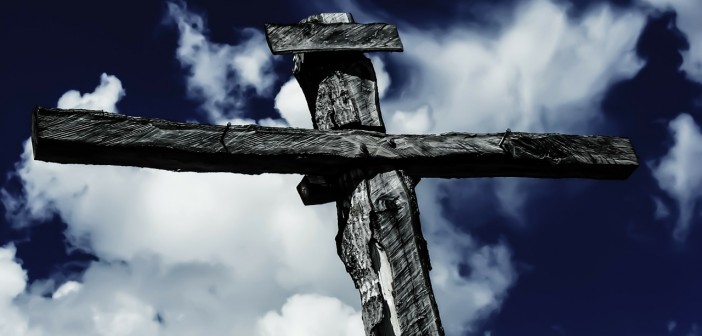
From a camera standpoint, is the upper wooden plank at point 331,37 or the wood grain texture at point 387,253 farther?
the upper wooden plank at point 331,37

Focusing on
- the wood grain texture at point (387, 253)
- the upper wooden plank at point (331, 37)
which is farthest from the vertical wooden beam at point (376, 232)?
the upper wooden plank at point (331, 37)

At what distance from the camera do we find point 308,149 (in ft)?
14.9

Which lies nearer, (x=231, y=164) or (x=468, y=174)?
(x=231, y=164)

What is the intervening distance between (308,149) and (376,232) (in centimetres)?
57

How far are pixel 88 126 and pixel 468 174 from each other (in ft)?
7.10

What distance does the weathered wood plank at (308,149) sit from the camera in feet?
13.5

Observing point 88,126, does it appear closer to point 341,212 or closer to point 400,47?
point 341,212

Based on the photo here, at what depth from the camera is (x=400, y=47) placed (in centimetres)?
527

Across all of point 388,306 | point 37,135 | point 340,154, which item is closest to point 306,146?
point 340,154

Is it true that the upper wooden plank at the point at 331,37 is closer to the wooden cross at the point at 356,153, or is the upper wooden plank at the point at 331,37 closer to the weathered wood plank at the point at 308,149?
the wooden cross at the point at 356,153

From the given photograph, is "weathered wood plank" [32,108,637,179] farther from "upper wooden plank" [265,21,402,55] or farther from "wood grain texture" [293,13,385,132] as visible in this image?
"upper wooden plank" [265,21,402,55]

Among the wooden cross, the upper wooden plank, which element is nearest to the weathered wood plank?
the wooden cross

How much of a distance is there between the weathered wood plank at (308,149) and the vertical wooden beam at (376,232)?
0.16 m

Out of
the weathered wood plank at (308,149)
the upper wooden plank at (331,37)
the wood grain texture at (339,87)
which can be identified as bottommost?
the weathered wood plank at (308,149)
